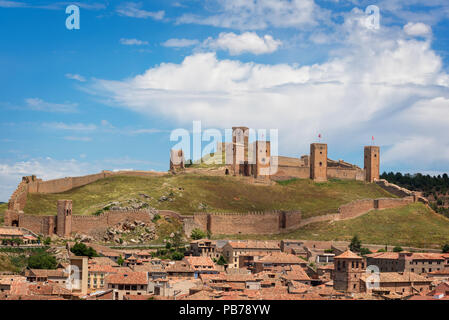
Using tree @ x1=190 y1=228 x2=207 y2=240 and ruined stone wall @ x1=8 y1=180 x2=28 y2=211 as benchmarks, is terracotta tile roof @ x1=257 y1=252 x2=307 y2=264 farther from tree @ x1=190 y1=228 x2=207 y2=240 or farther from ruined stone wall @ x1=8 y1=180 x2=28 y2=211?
ruined stone wall @ x1=8 y1=180 x2=28 y2=211

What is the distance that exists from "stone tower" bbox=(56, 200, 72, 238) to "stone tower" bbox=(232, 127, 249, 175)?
35229 mm

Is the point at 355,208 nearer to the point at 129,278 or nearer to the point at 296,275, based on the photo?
the point at 296,275

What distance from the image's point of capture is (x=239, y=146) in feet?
351

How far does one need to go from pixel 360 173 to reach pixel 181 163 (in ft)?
82.4

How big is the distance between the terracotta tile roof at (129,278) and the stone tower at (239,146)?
53281mm

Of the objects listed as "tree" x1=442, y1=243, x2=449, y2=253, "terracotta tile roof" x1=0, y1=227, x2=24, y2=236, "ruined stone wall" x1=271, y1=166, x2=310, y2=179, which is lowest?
"tree" x1=442, y1=243, x2=449, y2=253

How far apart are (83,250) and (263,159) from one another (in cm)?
4228

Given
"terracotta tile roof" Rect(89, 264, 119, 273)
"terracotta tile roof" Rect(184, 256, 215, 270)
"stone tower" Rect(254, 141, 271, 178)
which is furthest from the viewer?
"stone tower" Rect(254, 141, 271, 178)

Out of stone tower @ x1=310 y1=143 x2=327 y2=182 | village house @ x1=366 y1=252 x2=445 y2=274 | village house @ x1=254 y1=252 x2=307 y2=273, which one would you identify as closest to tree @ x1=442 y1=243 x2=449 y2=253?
village house @ x1=366 y1=252 x2=445 y2=274

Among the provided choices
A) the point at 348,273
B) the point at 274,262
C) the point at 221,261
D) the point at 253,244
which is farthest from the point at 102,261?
the point at 348,273

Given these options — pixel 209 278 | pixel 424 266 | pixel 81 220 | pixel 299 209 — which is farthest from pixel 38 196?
pixel 424 266

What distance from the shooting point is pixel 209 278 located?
181 feet

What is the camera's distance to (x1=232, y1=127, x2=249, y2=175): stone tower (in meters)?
107
